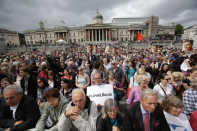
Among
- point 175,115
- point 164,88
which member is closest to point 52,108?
point 175,115

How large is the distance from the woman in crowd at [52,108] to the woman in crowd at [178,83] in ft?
10.9

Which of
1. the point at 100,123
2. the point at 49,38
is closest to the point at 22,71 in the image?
the point at 100,123

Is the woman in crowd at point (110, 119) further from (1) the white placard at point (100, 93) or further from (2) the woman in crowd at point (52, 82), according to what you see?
(2) the woman in crowd at point (52, 82)

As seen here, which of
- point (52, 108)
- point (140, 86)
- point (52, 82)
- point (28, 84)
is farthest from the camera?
point (52, 82)

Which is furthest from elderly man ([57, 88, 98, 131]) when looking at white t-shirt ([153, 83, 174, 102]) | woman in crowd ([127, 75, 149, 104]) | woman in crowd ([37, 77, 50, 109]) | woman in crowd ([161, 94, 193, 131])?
white t-shirt ([153, 83, 174, 102])

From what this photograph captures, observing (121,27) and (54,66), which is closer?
(54,66)

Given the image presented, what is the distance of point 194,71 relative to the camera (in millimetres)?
3080

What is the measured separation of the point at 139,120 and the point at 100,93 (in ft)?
3.78

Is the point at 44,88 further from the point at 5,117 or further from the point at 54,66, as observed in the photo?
the point at 54,66

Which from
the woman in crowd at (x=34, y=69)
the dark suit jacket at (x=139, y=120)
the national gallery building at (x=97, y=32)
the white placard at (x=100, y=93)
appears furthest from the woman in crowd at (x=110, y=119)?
the national gallery building at (x=97, y=32)

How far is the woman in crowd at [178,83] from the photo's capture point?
2875 mm

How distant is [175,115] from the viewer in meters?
1.86

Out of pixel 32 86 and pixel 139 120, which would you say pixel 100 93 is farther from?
pixel 32 86

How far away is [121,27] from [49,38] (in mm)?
48341
